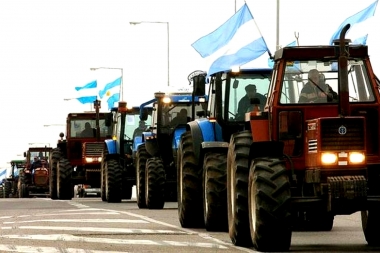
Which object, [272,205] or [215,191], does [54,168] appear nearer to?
[215,191]

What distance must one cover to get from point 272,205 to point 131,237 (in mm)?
4271

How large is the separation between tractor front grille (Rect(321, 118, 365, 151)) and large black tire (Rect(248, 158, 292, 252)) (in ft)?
2.18

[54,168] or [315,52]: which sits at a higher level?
[315,52]

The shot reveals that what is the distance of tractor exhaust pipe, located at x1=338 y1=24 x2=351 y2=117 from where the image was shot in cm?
1524

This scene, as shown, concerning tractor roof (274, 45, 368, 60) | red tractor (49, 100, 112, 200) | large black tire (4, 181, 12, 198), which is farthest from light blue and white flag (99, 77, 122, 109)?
tractor roof (274, 45, 368, 60)

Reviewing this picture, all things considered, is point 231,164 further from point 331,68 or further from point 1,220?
point 1,220

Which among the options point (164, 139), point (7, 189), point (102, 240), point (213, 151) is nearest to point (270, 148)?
point (102, 240)

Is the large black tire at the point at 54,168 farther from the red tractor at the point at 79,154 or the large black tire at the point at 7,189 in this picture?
the large black tire at the point at 7,189

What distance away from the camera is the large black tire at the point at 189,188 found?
73.2ft

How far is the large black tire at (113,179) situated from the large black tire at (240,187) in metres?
22.0

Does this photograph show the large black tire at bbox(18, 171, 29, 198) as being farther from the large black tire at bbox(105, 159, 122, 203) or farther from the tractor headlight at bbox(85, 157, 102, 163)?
the large black tire at bbox(105, 159, 122, 203)

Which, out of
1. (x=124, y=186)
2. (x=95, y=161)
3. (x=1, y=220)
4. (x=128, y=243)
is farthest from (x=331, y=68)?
(x=95, y=161)

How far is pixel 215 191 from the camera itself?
2014 centimetres

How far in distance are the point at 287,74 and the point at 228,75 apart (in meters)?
4.82
